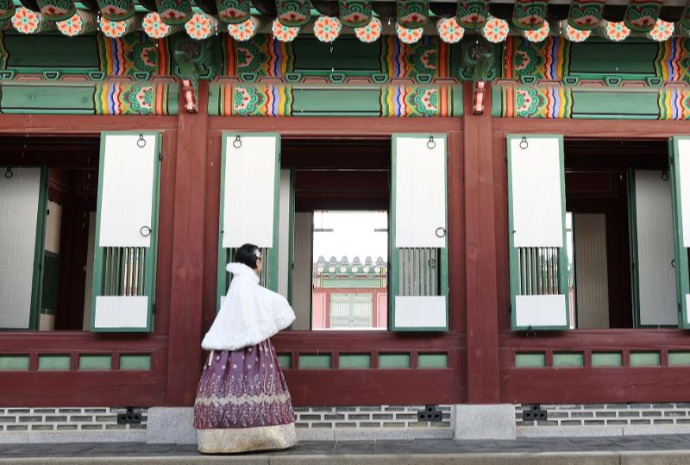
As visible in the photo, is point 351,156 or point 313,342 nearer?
point 313,342

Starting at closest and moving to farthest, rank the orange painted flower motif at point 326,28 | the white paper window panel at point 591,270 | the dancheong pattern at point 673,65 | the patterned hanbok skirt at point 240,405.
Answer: the patterned hanbok skirt at point 240,405 < the orange painted flower motif at point 326,28 < the dancheong pattern at point 673,65 < the white paper window panel at point 591,270

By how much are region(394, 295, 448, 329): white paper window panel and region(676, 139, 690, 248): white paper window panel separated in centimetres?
222

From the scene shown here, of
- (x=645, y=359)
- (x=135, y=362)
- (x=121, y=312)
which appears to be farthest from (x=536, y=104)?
(x=135, y=362)

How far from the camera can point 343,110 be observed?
6266 millimetres

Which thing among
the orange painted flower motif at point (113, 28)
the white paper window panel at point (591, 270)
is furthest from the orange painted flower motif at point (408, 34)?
the white paper window panel at point (591, 270)

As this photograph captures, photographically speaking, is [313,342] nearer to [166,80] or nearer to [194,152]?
[194,152]

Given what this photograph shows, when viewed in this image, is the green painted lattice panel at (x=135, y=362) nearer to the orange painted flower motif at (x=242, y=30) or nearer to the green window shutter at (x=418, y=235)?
the green window shutter at (x=418, y=235)

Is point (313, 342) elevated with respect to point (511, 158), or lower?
lower

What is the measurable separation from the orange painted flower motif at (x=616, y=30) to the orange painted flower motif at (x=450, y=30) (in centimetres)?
119

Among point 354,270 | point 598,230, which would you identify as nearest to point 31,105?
point 598,230

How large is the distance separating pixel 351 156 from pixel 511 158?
2.56m

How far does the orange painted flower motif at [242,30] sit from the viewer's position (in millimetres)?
5688

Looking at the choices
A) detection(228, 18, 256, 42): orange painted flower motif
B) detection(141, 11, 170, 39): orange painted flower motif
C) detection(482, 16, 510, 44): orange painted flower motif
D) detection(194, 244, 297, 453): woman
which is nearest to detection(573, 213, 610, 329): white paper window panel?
detection(482, 16, 510, 44): orange painted flower motif

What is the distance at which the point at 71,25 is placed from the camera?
566 cm
